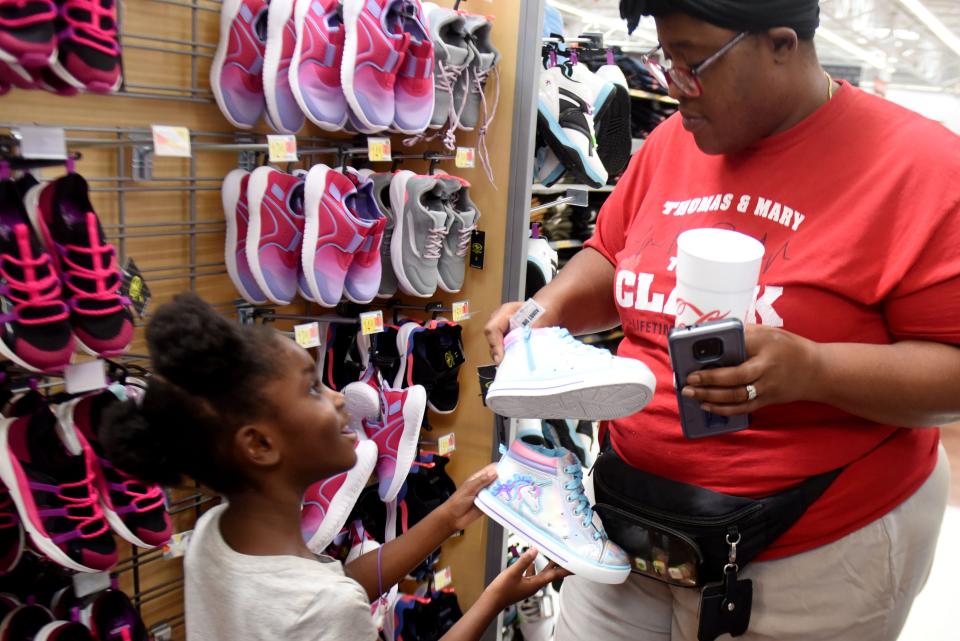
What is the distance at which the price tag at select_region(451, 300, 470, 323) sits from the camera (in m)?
2.70

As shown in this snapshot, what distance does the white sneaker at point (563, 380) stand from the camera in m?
1.20

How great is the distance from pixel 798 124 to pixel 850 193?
0.15m

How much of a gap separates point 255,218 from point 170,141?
1.08 ft

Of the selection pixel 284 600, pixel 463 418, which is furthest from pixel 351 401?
pixel 284 600

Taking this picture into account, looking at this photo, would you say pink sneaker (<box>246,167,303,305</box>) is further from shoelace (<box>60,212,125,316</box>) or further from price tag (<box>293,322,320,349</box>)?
shoelace (<box>60,212,125,316</box>)

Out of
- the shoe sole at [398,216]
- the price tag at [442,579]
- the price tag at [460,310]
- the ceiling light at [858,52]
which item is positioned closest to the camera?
the shoe sole at [398,216]

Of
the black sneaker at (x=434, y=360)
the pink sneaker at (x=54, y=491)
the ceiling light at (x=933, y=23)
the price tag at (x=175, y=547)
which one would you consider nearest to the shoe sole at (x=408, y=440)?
the black sneaker at (x=434, y=360)

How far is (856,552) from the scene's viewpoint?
1164 mm

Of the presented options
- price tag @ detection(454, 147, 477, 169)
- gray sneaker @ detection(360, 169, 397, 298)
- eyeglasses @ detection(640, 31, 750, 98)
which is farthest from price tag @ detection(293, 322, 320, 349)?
eyeglasses @ detection(640, 31, 750, 98)

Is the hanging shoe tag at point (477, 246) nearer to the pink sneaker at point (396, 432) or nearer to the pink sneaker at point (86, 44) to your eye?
the pink sneaker at point (396, 432)

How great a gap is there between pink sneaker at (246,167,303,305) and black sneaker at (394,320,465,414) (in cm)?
53

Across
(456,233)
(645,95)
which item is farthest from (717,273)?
(645,95)

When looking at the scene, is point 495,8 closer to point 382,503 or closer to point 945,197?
point 382,503

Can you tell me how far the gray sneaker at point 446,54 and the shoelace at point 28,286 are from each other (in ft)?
4.35
